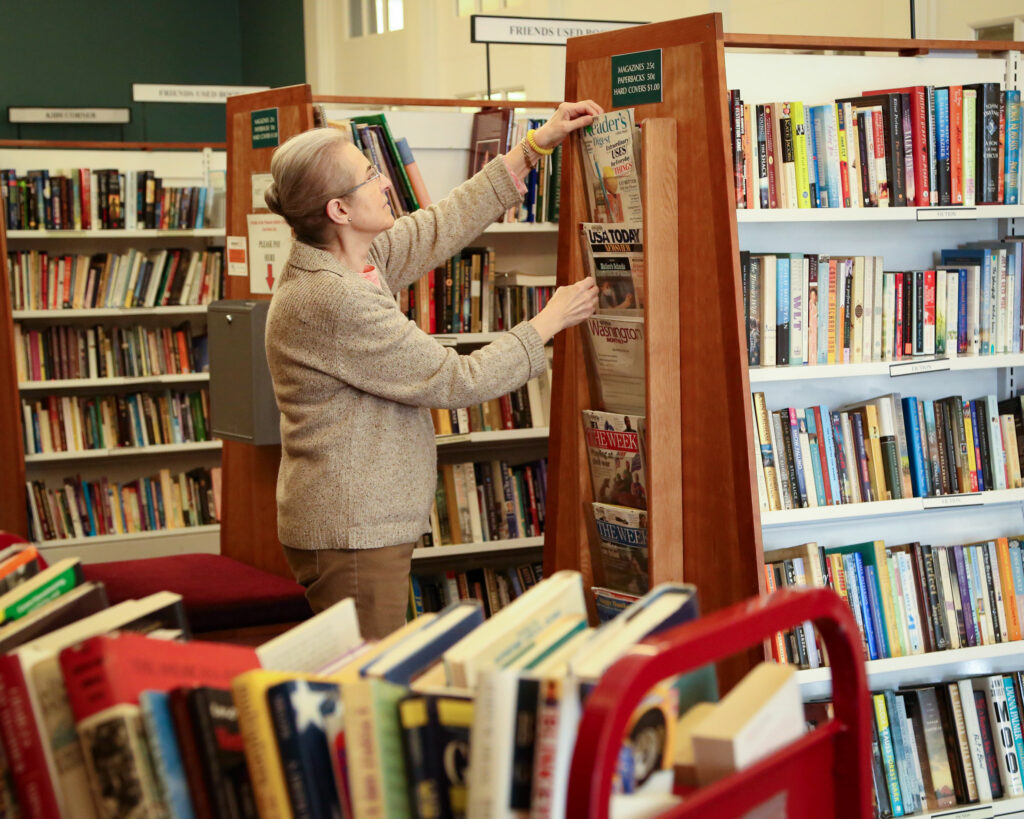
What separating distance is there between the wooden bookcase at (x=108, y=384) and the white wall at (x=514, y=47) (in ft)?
10.3

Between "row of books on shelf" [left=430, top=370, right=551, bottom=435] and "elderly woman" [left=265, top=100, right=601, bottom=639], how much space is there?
1458 millimetres

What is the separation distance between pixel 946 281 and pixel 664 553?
101 centimetres

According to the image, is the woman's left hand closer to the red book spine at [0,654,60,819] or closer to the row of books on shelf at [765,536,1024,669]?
the row of books on shelf at [765,536,1024,669]

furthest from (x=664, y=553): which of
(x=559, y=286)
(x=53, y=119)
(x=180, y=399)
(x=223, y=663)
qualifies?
(x=53, y=119)

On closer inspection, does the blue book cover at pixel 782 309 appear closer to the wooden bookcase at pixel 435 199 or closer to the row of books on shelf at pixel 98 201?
the wooden bookcase at pixel 435 199

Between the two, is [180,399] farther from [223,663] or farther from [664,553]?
[223,663]

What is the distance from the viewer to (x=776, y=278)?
2.64m

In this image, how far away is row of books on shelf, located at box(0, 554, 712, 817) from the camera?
2.91ft

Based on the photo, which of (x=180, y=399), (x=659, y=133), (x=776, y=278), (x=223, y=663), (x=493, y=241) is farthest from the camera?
A: (x=180, y=399)

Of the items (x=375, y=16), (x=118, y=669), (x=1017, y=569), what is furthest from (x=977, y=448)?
(x=375, y=16)

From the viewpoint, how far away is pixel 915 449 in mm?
2822

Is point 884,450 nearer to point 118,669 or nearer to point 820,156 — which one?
point 820,156

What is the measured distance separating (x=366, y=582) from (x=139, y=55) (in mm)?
11774

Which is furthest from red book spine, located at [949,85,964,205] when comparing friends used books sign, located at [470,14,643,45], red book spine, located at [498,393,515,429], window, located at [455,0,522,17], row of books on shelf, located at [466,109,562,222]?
window, located at [455,0,522,17]
